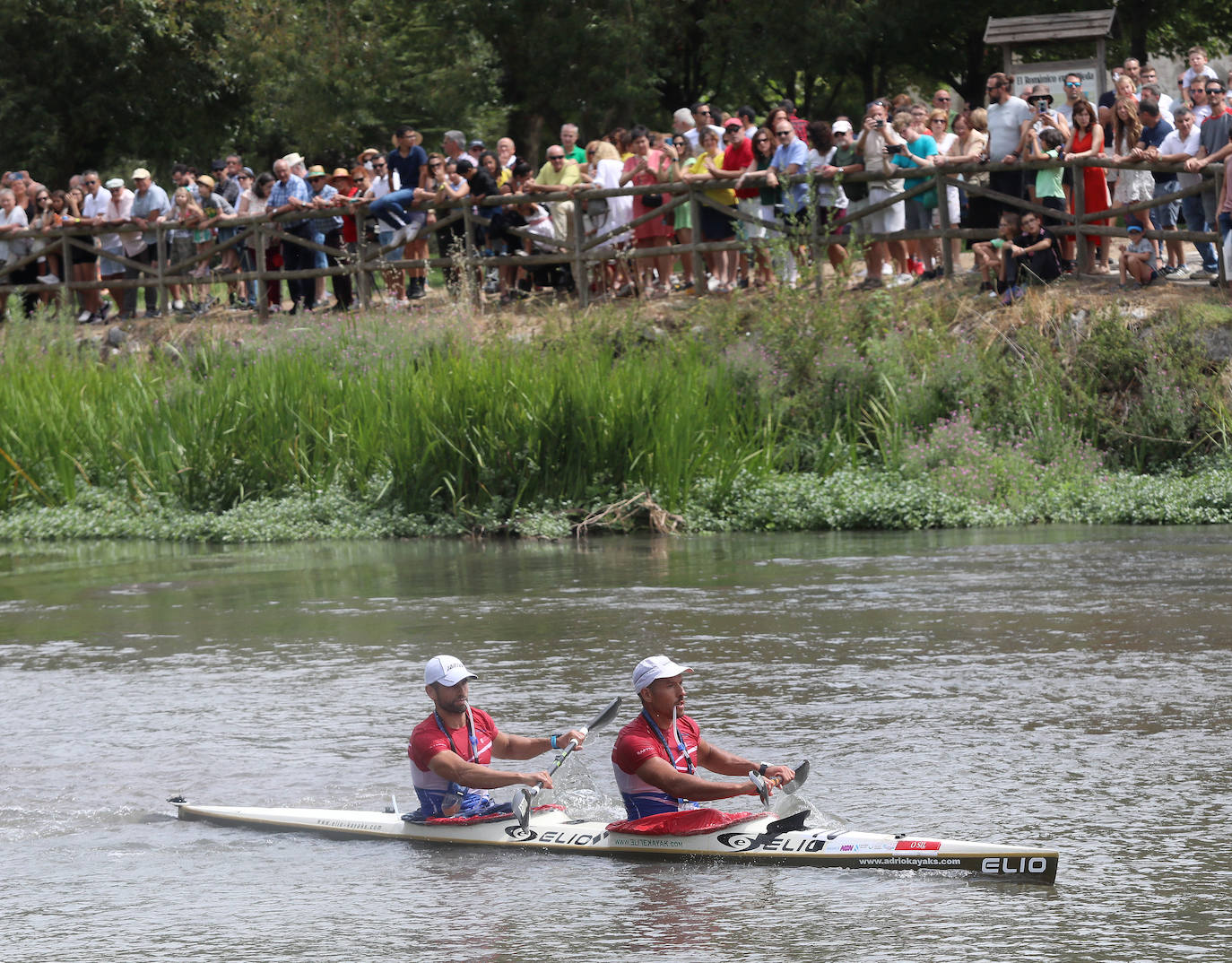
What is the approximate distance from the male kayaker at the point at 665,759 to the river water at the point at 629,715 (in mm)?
321

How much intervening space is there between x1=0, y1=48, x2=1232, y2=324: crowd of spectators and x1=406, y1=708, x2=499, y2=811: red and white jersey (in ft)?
37.4

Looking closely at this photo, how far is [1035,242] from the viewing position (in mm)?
18828

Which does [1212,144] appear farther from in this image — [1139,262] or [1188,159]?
[1139,262]

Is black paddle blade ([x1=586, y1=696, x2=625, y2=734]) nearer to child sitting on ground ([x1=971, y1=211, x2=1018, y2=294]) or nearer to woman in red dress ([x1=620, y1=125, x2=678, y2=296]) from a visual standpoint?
child sitting on ground ([x1=971, y1=211, x2=1018, y2=294])

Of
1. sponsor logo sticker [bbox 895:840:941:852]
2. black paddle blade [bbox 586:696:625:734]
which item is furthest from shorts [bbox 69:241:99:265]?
sponsor logo sticker [bbox 895:840:941:852]

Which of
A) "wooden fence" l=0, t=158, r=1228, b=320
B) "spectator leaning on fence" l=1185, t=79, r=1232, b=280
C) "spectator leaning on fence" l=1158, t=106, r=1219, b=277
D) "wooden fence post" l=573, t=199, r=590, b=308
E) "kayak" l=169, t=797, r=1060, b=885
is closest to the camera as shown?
"kayak" l=169, t=797, r=1060, b=885

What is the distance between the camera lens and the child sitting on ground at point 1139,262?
18.4m

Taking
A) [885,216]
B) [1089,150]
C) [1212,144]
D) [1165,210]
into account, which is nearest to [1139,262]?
[1165,210]

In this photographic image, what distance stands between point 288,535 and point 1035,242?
8358mm

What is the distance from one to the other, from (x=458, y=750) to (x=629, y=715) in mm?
2541

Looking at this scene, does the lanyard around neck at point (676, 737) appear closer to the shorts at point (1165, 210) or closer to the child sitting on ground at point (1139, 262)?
the shorts at point (1165, 210)

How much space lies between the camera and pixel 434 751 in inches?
320

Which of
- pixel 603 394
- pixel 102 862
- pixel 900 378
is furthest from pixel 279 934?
pixel 900 378

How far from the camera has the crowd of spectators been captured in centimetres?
1823
